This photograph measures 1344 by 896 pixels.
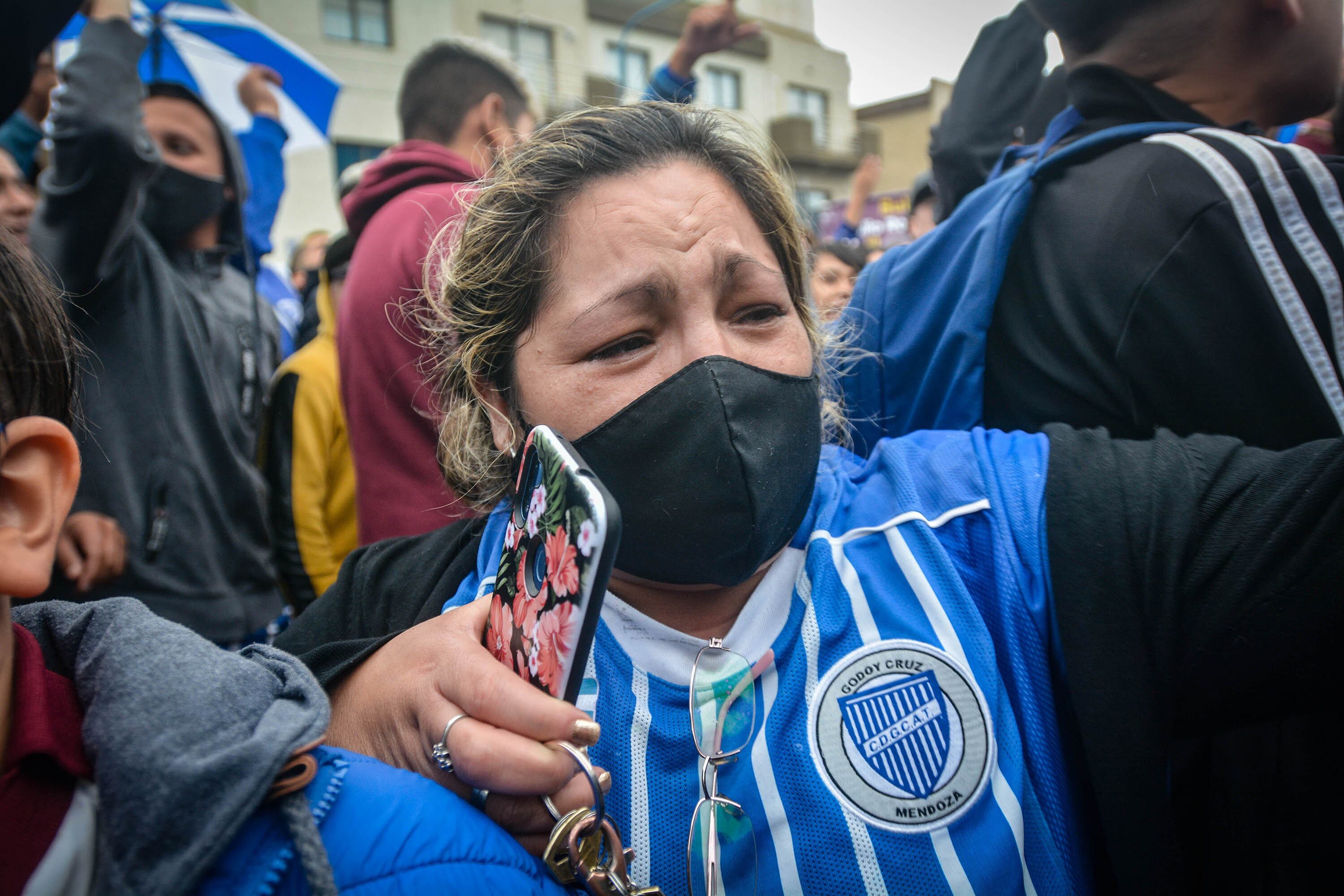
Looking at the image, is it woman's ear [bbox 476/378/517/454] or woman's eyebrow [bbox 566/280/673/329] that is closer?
woman's eyebrow [bbox 566/280/673/329]

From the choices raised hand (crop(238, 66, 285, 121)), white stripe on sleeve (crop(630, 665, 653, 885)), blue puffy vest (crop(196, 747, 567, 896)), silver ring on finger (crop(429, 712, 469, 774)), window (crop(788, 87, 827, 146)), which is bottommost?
white stripe on sleeve (crop(630, 665, 653, 885))

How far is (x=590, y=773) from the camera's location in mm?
862

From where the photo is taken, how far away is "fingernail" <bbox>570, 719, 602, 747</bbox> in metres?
0.86

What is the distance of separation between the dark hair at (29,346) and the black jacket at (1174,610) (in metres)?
0.54

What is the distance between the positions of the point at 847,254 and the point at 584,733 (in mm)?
5129

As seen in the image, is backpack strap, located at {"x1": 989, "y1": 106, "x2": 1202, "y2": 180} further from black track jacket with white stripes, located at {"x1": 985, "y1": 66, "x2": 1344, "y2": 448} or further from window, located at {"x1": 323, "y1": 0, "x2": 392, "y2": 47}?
window, located at {"x1": 323, "y1": 0, "x2": 392, "y2": 47}

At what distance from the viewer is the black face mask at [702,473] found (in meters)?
1.25

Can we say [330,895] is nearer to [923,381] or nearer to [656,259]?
[656,259]

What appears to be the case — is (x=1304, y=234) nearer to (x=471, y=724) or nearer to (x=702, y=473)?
(x=702, y=473)

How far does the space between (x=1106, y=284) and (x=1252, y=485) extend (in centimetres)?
44

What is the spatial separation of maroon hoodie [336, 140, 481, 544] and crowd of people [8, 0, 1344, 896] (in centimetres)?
51

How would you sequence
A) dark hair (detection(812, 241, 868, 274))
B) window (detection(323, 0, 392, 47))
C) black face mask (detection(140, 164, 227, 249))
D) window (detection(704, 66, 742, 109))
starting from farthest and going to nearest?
window (detection(704, 66, 742, 109)) < window (detection(323, 0, 392, 47)) < dark hair (detection(812, 241, 868, 274)) < black face mask (detection(140, 164, 227, 249))

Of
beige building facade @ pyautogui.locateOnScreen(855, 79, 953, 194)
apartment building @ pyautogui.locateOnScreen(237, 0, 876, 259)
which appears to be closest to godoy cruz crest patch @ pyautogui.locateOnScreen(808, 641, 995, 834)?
apartment building @ pyautogui.locateOnScreen(237, 0, 876, 259)

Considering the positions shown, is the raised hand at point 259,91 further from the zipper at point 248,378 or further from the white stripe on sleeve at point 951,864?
the white stripe on sleeve at point 951,864
